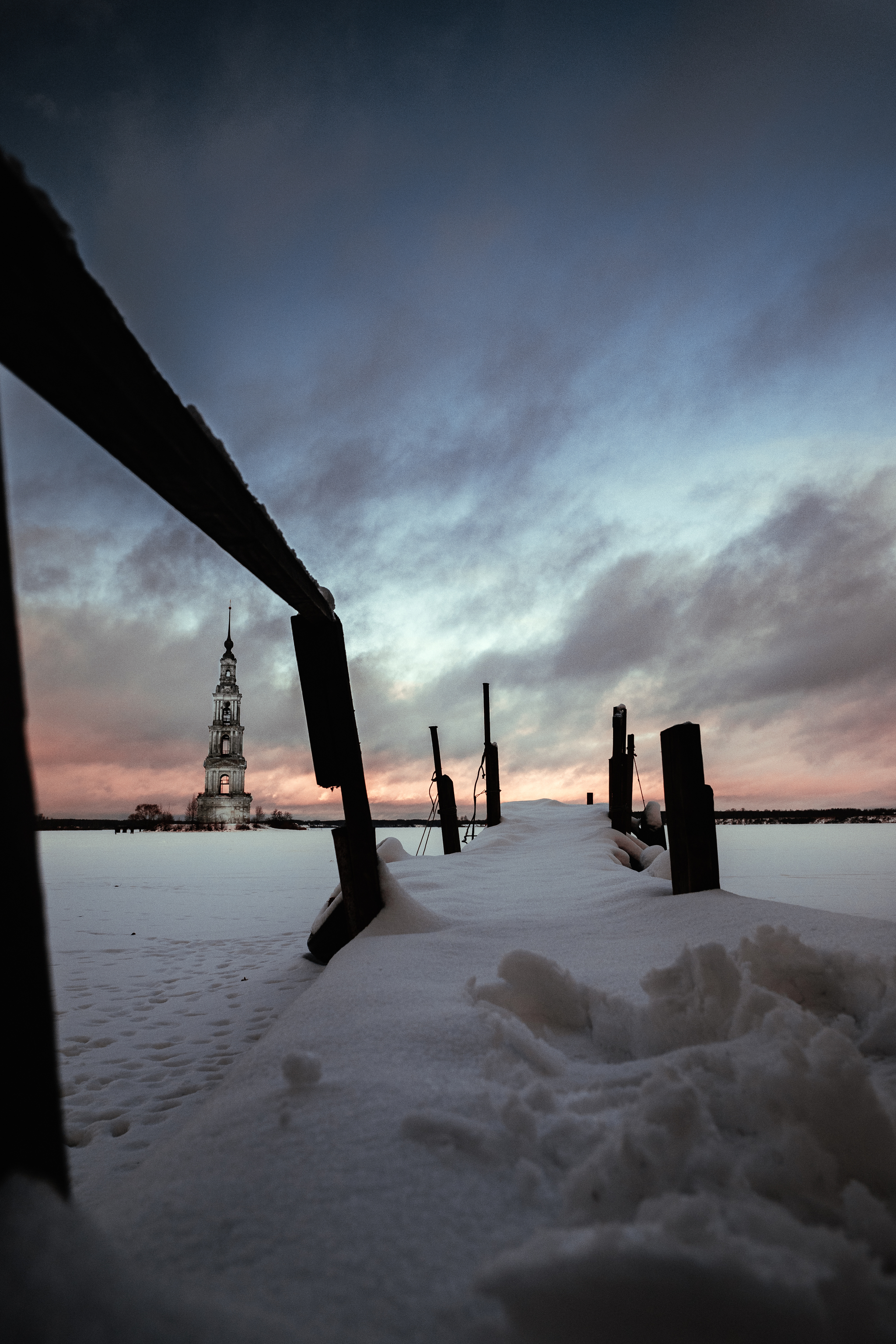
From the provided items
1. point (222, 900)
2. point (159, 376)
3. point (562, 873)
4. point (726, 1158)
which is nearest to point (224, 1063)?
point (726, 1158)

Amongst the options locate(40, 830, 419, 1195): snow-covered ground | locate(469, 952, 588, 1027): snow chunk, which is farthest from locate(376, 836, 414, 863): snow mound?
locate(469, 952, 588, 1027): snow chunk

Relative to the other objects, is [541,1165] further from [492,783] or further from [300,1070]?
[492,783]

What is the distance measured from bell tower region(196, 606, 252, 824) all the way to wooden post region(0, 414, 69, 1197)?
3007 inches

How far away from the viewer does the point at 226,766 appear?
72.6 m

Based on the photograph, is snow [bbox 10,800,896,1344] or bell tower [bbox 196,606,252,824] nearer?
snow [bbox 10,800,896,1344]

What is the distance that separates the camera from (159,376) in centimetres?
159

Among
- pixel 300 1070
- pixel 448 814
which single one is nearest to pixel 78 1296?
pixel 300 1070

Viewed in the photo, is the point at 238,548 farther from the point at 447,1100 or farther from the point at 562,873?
the point at 562,873

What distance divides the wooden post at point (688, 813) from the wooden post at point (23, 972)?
332 centimetres

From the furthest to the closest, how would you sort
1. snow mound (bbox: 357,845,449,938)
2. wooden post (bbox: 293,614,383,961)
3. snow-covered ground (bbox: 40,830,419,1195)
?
wooden post (bbox: 293,614,383,961) < snow mound (bbox: 357,845,449,938) < snow-covered ground (bbox: 40,830,419,1195)

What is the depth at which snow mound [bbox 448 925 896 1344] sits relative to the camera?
89 centimetres

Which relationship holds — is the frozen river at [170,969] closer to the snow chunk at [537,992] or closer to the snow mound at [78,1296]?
the snow chunk at [537,992]

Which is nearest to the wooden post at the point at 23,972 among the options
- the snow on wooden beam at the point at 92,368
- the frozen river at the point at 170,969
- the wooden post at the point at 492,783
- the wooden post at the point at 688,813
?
the snow on wooden beam at the point at 92,368

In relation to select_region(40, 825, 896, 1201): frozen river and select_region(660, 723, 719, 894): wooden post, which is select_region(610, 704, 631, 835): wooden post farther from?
select_region(660, 723, 719, 894): wooden post
